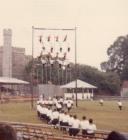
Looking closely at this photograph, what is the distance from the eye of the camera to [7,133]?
2867mm

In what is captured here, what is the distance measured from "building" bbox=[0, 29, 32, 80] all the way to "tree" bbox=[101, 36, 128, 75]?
14897 millimetres

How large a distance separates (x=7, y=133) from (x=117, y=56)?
93.4m

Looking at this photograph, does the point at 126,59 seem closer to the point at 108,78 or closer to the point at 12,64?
the point at 108,78

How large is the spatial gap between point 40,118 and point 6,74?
205 ft

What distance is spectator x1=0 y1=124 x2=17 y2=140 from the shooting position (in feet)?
9.37

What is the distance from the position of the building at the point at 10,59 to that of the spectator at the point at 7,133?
285 ft

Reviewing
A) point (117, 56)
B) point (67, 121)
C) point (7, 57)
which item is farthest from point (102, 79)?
point (67, 121)

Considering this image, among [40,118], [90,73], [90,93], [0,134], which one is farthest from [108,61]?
[0,134]

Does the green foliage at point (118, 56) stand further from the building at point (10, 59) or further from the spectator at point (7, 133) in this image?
the spectator at point (7, 133)

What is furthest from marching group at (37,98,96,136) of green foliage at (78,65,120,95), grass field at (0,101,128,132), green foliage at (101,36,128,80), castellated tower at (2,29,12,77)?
green foliage at (101,36,128,80)

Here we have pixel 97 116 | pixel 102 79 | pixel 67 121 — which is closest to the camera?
pixel 67 121

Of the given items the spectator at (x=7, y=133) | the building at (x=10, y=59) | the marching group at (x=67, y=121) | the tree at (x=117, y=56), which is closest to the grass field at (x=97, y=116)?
the marching group at (x=67, y=121)

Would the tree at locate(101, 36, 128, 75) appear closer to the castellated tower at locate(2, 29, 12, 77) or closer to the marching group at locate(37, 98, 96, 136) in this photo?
the castellated tower at locate(2, 29, 12, 77)

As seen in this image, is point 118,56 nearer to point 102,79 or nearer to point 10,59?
point 102,79
